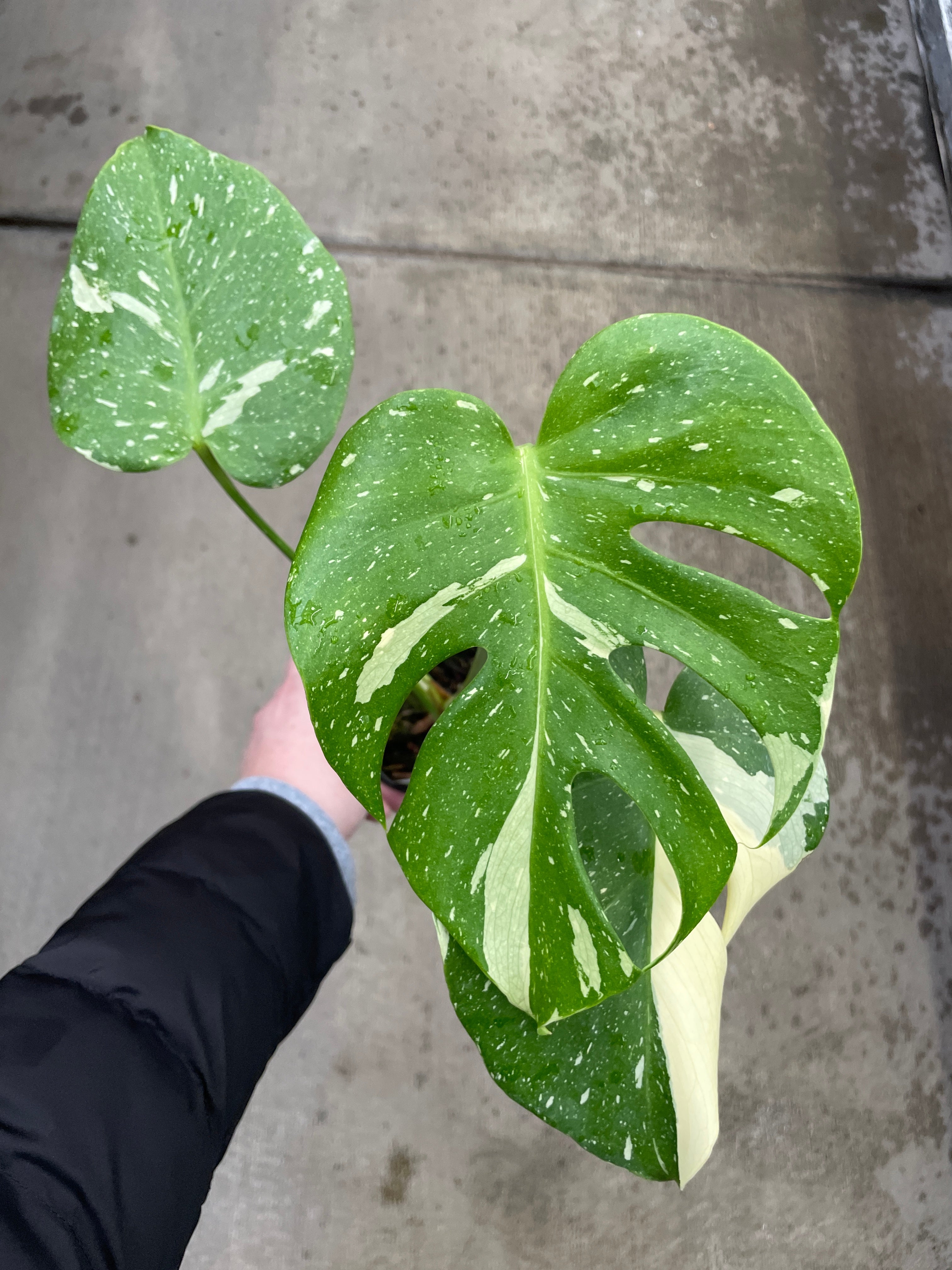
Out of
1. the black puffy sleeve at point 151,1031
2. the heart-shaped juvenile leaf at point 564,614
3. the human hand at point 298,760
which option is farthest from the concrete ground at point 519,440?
the heart-shaped juvenile leaf at point 564,614

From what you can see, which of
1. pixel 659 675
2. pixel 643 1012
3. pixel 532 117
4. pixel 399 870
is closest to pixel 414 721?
pixel 399 870

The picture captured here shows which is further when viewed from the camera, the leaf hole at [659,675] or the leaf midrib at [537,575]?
the leaf hole at [659,675]

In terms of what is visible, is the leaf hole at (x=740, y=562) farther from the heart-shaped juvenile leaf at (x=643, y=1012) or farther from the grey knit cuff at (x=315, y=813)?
the heart-shaped juvenile leaf at (x=643, y=1012)

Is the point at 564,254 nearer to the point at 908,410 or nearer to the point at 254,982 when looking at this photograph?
the point at 908,410

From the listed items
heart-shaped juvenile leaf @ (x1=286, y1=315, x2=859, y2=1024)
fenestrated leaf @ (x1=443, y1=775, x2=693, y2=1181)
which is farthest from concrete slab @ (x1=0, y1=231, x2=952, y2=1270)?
heart-shaped juvenile leaf @ (x1=286, y1=315, x2=859, y2=1024)

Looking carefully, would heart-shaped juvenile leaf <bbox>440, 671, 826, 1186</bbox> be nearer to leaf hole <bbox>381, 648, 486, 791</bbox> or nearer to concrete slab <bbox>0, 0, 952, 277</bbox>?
leaf hole <bbox>381, 648, 486, 791</bbox>

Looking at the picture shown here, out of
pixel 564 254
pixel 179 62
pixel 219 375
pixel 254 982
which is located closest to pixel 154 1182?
pixel 254 982
